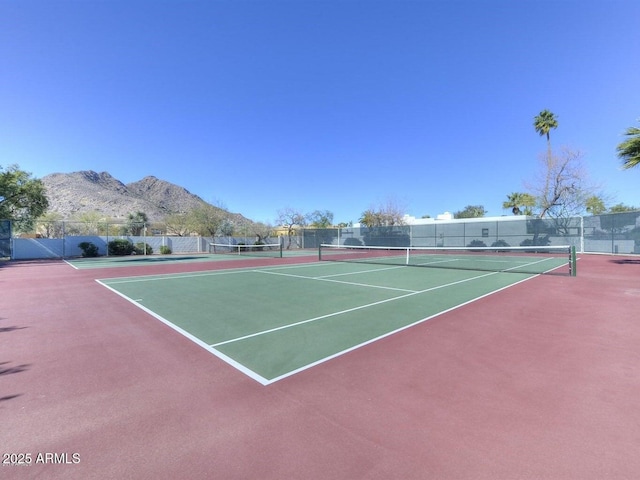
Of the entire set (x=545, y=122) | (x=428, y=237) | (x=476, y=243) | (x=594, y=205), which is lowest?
(x=476, y=243)

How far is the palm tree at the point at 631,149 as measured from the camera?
50.4 feet

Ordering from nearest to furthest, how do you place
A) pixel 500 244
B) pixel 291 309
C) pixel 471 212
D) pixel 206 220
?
1. pixel 291 309
2. pixel 500 244
3. pixel 206 220
4. pixel 471 212

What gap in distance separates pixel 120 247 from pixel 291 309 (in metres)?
30.5

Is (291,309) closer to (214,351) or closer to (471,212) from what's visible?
(214,351)

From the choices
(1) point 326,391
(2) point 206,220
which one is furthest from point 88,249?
(1) point 326,391

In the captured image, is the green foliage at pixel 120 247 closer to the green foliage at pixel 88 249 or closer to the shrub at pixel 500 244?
the green foliage at pixel 88 249

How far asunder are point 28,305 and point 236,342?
23.0 ft

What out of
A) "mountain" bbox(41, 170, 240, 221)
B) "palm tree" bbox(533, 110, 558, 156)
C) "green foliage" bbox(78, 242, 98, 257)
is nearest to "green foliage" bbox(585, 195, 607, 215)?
"palm tree" bbox(533, 110, 558, 156)

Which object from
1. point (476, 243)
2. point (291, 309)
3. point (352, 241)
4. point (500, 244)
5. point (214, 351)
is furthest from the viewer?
point (352, 241)

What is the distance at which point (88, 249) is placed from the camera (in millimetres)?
29328

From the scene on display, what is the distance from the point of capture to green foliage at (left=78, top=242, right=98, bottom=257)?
29.2 meters

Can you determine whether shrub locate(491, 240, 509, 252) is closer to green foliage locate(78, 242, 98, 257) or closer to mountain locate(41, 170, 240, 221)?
green foliage locate(78, 242, 98, 257)

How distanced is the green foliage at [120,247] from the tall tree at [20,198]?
246 inches

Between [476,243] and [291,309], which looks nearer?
[291,309]
